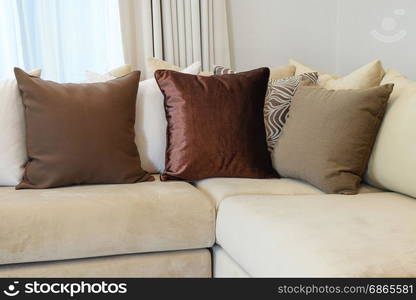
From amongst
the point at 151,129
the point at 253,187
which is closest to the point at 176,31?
the point at 151,129

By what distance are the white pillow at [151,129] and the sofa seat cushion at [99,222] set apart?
14.7 inches

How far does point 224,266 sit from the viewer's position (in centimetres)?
180

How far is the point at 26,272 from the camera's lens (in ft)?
5.64

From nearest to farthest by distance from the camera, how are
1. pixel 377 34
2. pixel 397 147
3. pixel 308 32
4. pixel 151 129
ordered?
1. pixel 397 147
2. pixel 151 129
3. pixel 377 34
4. pixel 308 32

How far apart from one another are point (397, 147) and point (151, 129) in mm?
984

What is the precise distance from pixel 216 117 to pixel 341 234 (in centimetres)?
89

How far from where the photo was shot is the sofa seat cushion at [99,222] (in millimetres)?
1699

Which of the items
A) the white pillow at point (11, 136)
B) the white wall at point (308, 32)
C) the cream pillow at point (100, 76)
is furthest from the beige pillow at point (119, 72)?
the white wall at point (308, 32)

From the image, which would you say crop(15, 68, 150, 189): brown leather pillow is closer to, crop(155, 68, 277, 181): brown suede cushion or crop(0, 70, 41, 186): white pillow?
crop(0, 70, 41, 186): white pillow

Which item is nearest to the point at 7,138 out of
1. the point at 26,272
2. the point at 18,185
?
the point at 18,185

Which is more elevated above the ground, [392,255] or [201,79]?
[201,79]

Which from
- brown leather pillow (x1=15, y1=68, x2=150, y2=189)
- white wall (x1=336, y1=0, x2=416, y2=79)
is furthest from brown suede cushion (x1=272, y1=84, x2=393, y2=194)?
white wall (x1=336, y1=0, x2=416, y2=79)

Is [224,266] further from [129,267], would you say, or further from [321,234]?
[321,234]

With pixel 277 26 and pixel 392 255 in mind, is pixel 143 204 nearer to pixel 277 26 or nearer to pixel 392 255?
pixel 392 255
